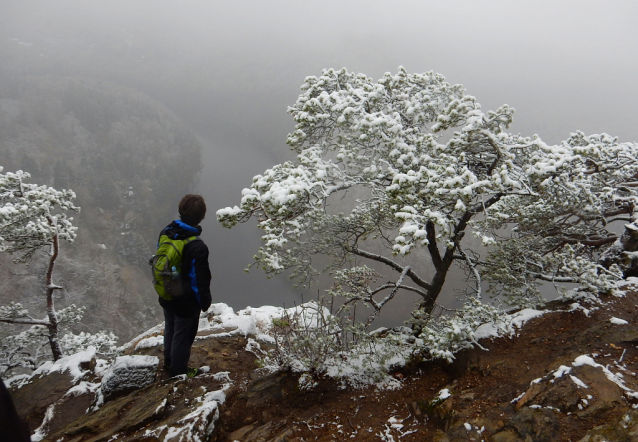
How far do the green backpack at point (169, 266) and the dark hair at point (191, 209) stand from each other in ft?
0.68

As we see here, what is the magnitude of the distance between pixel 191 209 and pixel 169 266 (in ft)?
2.12

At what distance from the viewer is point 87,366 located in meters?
5.60

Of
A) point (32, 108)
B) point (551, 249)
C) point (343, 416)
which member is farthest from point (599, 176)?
point (32, 108)

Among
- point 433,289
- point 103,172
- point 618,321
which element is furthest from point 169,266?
point 103,172

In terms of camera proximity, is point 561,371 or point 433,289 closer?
point 561,371

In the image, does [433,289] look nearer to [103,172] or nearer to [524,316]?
[524,316]

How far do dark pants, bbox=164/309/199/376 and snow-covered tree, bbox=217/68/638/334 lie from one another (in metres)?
1.16

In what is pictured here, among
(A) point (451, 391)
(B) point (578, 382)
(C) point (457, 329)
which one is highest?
(C) point (457, 329)

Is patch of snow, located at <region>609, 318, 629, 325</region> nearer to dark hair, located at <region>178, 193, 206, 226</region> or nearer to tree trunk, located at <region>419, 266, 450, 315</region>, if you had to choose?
tree trunk, located at <region>419, 266, 450, 315</region>

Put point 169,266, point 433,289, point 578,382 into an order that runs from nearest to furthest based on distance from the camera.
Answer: point 578,382
point 169,266
point 433,289

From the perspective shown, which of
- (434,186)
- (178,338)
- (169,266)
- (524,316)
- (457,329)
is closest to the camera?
(169,266)

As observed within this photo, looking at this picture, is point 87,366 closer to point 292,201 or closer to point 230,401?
point 230,401

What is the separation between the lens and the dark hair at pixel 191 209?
11.4 feet

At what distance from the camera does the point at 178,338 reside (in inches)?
153
